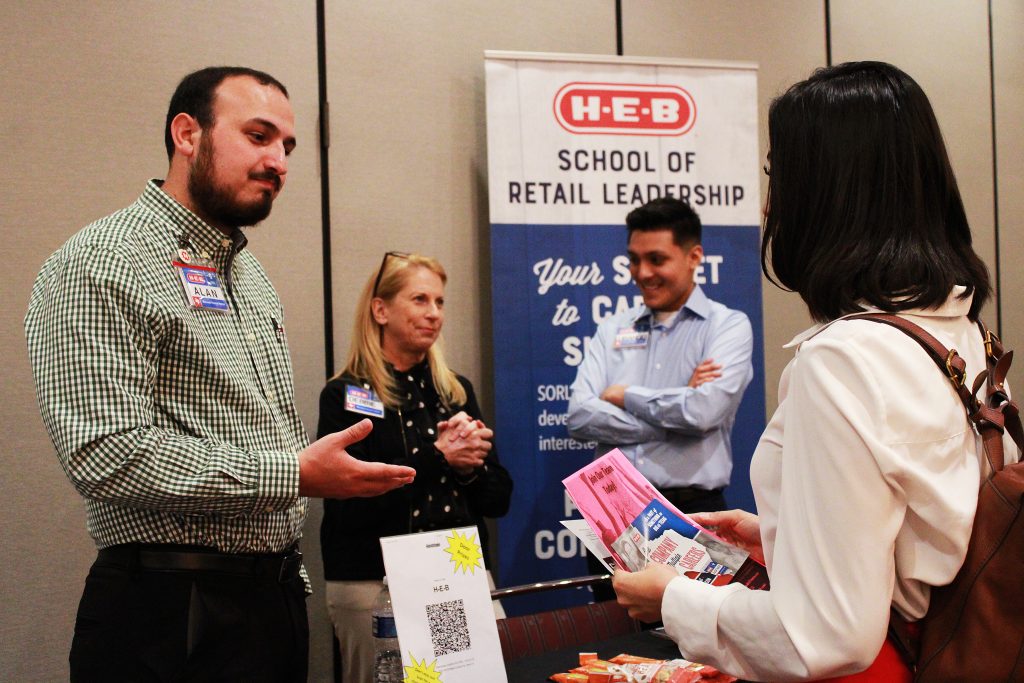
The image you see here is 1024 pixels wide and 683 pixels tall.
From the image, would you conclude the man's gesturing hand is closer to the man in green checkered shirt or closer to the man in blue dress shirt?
the man in green checkered shirt

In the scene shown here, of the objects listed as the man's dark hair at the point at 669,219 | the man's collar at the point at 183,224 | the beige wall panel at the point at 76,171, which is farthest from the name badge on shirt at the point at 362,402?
the man's dark hair at the point at 669,219

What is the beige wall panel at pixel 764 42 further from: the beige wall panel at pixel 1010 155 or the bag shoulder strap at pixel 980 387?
the bag shoulder strap at pixel 980 387

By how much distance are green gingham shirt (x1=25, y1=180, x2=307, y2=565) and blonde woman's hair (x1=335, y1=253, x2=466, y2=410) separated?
0.98m

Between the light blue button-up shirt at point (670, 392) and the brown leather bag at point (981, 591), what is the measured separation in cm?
213

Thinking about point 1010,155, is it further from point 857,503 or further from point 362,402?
point 857,503

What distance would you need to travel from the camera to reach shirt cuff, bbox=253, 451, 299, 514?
1.78 m

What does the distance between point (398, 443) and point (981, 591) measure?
2095 mm

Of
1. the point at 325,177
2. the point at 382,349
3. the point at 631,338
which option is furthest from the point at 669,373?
the point at 325,177

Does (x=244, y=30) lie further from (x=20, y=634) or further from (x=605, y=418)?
(x=20, y=634)

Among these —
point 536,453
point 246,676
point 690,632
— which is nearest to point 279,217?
point 536,453

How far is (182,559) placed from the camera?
71.6 inches

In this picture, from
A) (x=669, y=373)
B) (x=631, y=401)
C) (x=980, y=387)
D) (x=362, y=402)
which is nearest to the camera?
(x=980, y=387)

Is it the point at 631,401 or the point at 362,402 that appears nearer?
the point at 362,402

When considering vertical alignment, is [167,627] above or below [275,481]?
below
